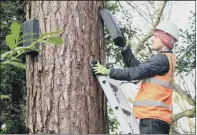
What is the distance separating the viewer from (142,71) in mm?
2490

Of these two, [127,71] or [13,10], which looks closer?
[127,71]

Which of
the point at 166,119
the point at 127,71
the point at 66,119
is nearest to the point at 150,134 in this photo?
the point at 166,119

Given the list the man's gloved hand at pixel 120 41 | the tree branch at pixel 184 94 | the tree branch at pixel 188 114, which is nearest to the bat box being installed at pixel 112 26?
the man's gloved hand at pixel 120 41

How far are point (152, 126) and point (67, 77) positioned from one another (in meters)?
0.67

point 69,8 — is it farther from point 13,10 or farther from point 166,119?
point 13,10

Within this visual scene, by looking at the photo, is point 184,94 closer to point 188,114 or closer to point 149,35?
point 188,114

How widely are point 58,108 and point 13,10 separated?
15.4 ft

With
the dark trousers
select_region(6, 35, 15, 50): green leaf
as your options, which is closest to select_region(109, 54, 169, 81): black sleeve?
the dark trousers

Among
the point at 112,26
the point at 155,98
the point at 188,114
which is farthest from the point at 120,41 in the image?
the point at 188,114

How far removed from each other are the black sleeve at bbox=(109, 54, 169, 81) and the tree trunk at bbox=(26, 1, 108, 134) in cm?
15

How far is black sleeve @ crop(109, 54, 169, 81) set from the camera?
249 cm

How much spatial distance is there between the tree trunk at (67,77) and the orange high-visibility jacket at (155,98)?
0.84 ft

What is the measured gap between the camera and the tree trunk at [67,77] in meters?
2.30

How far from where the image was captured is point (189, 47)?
776cm
